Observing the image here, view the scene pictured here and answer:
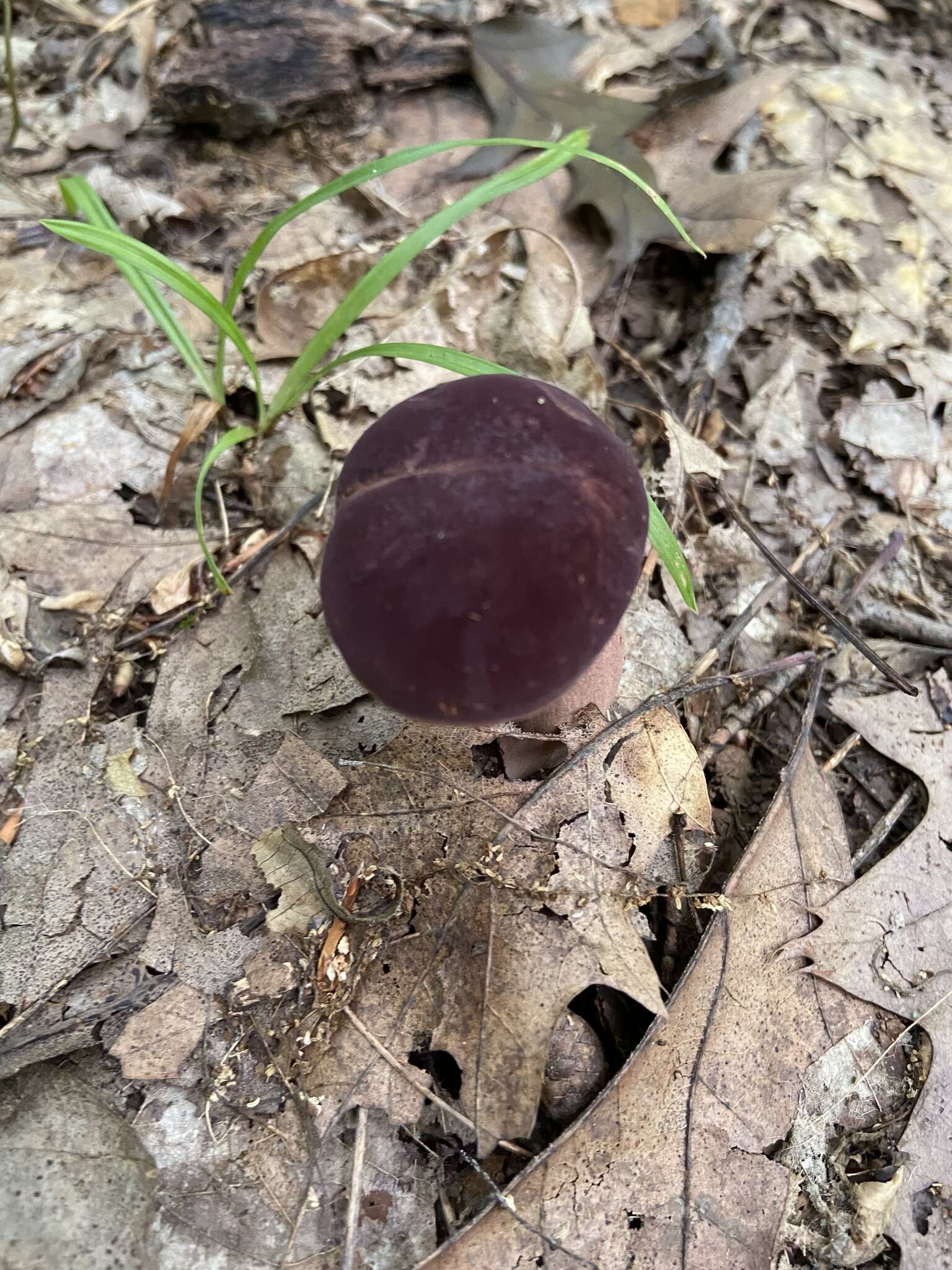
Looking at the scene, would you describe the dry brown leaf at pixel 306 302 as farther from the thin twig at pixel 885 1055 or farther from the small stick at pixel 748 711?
the thin twig at pixel 885 1055

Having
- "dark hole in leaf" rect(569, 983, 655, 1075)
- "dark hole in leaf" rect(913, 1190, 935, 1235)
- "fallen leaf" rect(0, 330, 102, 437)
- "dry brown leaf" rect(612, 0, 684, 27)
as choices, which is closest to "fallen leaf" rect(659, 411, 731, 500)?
"dark hole in leaf" rect(569, 983, 655, 1075)

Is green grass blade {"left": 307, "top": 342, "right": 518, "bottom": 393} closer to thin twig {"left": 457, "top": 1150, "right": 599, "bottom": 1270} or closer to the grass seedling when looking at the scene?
the grass seedling

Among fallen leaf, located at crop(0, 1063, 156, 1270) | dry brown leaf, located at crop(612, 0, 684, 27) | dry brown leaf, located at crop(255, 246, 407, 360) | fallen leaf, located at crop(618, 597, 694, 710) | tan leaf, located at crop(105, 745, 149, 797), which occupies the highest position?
dry brown leaf, located at crop(612, 0, 684, 27)

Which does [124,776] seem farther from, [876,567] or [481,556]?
[876,567]

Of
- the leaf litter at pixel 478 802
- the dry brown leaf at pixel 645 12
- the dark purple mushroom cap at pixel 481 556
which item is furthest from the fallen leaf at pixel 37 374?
the dry brown leaf at pixel 645 12

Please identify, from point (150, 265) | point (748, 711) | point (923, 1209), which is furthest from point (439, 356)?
point (923, 1209)

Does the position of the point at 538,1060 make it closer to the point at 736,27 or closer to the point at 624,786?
the point at 624,786
